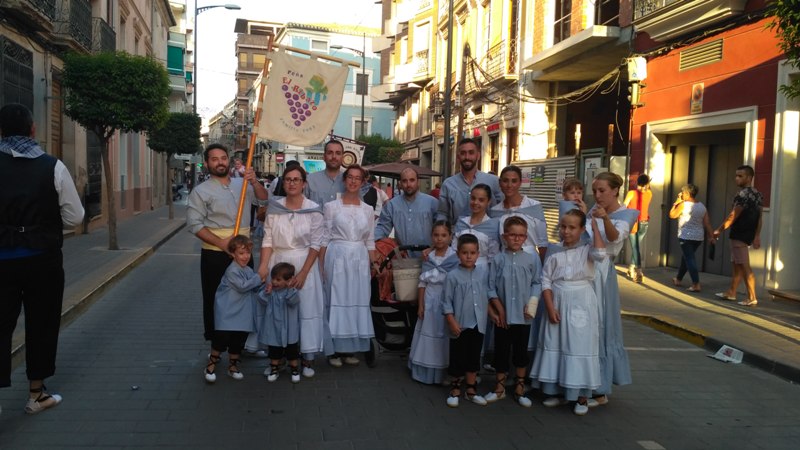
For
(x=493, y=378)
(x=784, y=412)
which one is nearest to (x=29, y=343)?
(x=493, y=378)

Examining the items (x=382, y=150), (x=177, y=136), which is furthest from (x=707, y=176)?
(x=382, y=150)

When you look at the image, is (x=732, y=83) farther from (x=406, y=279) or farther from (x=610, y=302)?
(x=406, y=279)

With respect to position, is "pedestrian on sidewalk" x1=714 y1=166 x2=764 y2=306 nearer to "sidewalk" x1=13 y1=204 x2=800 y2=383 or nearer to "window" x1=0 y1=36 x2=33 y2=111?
"sidewalk" x1=13 y1=204 x2=800 y2=383

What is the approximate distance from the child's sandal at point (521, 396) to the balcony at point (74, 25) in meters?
13.8

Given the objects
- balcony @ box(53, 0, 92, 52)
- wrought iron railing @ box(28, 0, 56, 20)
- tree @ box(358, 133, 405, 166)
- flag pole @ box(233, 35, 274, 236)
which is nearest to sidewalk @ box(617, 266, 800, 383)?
flag pole @ box(233, 35, 274, 236)

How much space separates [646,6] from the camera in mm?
12672

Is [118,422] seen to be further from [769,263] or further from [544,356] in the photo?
[769,263]

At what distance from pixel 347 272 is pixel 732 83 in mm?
8159

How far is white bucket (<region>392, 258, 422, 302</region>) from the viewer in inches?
224

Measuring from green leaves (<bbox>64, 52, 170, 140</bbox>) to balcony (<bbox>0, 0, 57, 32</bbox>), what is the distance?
85 centimetres

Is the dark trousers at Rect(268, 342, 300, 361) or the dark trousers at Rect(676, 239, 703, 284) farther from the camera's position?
the dark trousers at Rect(676, 239, 703, 284)

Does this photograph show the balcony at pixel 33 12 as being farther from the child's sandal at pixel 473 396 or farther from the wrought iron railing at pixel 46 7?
the child's sandal at pixel 473 396

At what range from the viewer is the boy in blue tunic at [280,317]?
5418mm

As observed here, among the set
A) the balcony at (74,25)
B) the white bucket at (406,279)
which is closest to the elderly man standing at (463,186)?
the white bucket at (406,279)
